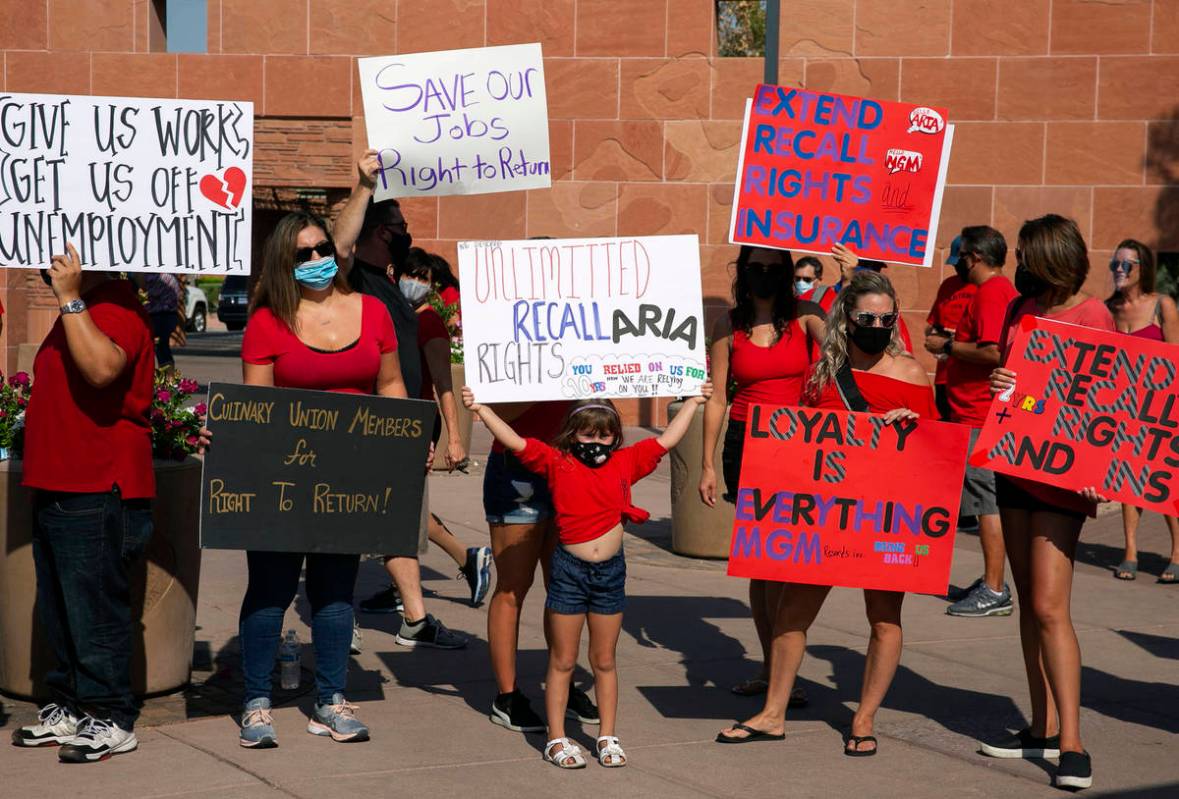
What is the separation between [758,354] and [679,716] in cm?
151

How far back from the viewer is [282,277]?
5.52 metres

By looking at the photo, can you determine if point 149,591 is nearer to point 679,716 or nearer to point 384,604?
point 384,604

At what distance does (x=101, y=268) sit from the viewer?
559cm

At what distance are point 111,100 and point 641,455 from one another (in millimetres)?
2366

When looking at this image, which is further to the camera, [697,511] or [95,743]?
[697,511]

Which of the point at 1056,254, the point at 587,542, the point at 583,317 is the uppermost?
the point at 1056,254

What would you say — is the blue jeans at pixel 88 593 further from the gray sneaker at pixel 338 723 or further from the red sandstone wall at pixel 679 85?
the red sandstone wall at pixel 679 85

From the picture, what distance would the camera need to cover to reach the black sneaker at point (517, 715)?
231 inches

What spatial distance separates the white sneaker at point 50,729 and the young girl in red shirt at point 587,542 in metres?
1.71

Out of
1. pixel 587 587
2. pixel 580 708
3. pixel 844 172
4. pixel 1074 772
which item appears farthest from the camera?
pixel 844 172

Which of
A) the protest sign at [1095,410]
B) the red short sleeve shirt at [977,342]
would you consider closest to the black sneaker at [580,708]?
the protest sign at [1095,410]

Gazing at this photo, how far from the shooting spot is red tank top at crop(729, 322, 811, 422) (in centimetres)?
636


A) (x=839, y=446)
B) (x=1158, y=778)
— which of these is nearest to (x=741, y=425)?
(x=839, y=446)

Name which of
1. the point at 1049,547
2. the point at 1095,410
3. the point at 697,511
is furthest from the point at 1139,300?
the point at 1049,547
